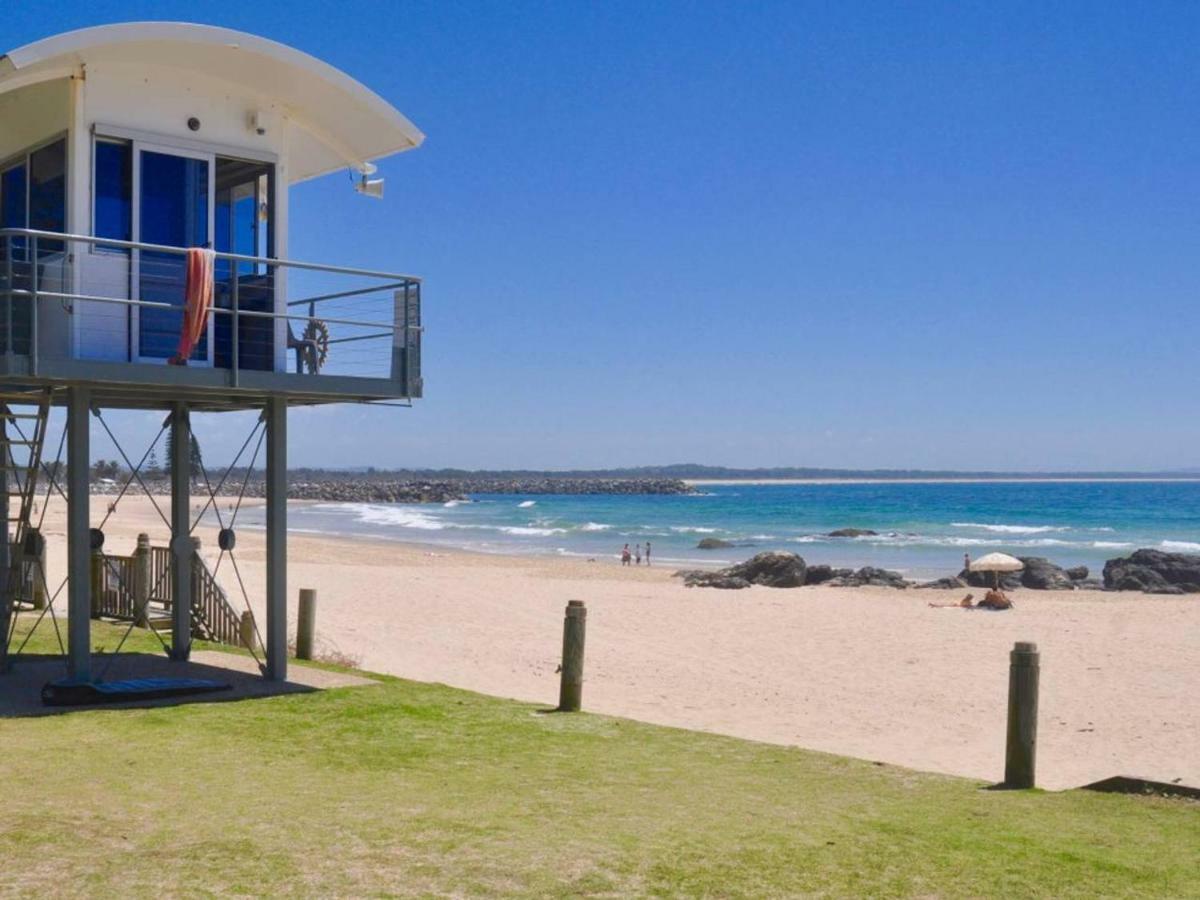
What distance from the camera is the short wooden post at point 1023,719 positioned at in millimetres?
9453

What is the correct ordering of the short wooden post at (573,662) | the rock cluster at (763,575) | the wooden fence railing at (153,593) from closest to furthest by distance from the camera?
the short wooden post at (573,662) < the wooden fence railing at (153,593) < the rock cluster at (763,575)

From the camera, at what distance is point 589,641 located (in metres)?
23.5

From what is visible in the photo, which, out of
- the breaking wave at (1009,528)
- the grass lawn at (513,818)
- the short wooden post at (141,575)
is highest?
the short wooden post at (141,575)

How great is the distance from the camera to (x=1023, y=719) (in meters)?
9.52

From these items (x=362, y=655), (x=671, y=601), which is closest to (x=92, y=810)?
(x=362, y=655)

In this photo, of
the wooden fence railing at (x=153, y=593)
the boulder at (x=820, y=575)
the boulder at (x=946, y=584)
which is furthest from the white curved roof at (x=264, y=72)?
the boulder at (x=946, y=584)

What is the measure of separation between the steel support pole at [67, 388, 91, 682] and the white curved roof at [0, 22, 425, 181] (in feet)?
9.86

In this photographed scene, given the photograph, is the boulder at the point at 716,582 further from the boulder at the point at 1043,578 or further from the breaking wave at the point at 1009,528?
the breaking wave at the point at 1009,528

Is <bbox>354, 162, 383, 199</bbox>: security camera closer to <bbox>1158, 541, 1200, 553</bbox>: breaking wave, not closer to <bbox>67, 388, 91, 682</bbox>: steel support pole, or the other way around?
<bbox>67, 388, 91, 682</bbox>: steel support pole

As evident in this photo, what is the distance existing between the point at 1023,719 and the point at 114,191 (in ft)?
31.1

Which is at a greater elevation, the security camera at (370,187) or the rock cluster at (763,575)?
the security camera at (370,187)

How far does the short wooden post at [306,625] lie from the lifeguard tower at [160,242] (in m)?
1.96

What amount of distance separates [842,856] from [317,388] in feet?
24.3

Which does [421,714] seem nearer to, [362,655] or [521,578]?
[362,655]
